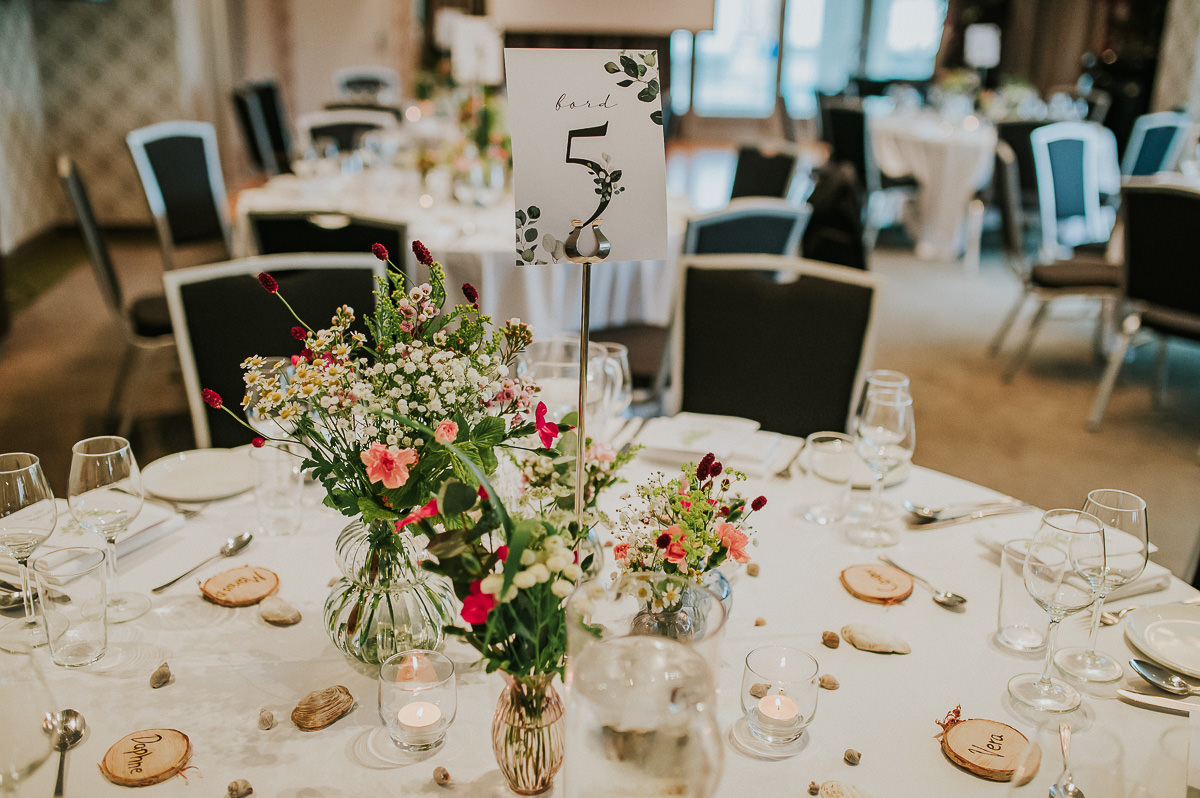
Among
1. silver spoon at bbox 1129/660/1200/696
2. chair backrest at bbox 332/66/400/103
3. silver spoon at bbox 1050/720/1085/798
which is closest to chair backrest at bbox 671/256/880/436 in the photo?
silver spoon at bbox 1129/660/1200/696

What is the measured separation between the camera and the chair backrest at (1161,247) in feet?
11.5

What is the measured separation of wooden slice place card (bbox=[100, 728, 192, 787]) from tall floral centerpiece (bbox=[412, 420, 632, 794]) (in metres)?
0.31

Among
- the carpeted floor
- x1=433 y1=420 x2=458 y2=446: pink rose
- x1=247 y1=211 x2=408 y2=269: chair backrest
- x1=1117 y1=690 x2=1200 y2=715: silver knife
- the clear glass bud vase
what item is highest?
x1=433 y1=420 x2=458 y2=446: pink rose

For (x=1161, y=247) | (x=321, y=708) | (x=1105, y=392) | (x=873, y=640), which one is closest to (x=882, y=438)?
(x=873, y=640)

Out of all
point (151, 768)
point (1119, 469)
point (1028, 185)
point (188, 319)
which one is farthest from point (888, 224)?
point (151, 768)

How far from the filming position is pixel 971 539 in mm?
1471

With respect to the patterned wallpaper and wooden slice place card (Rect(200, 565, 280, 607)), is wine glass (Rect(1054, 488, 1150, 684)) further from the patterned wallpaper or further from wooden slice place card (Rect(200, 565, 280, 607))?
the patterned wallpaper

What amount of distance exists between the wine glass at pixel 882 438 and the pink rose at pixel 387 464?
0.78m

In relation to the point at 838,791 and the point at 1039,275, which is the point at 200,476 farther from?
the point at 1039,275

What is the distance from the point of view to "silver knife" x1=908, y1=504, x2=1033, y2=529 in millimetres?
1509

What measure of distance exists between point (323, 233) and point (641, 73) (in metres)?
1.87

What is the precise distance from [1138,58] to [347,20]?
282 inches

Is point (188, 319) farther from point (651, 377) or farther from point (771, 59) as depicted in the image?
point (771, 59)

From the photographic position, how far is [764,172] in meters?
4.36
